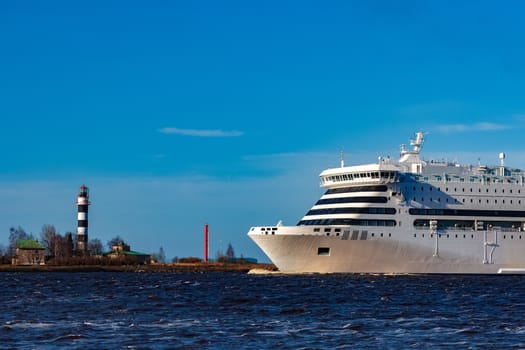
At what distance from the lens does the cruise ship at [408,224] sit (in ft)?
224

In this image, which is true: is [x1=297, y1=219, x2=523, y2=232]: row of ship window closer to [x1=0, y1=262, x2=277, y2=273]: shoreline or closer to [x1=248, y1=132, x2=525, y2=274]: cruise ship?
[x1=248, y1=132, x2=525, y2=274]: cruise ship

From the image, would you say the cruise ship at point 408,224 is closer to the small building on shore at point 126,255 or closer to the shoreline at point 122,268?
the shoreline at point 122,268

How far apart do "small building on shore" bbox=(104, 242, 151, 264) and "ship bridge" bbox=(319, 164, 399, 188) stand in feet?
211

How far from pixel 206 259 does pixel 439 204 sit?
76056 mm

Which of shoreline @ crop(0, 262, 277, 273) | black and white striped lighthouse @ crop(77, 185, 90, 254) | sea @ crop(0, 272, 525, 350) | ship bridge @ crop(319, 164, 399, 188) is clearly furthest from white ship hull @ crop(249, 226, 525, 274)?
black and white striped lighthouse @ crop(77, 185, 90, 254)

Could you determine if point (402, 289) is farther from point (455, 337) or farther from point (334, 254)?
point (455, 337)

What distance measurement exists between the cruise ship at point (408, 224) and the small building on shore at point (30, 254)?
66.1 m

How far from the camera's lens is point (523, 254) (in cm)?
7444

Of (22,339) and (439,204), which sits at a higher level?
(439,204)

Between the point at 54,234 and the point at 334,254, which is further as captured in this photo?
the point at 54,234

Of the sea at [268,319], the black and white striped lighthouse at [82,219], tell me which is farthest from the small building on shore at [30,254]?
the sea at [268,319]

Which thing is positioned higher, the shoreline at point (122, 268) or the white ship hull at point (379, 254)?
the white ship hull at point (379, 254)

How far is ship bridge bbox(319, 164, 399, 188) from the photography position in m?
70.4

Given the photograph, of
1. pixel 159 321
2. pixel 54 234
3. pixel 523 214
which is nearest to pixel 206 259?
pixel 54 234
